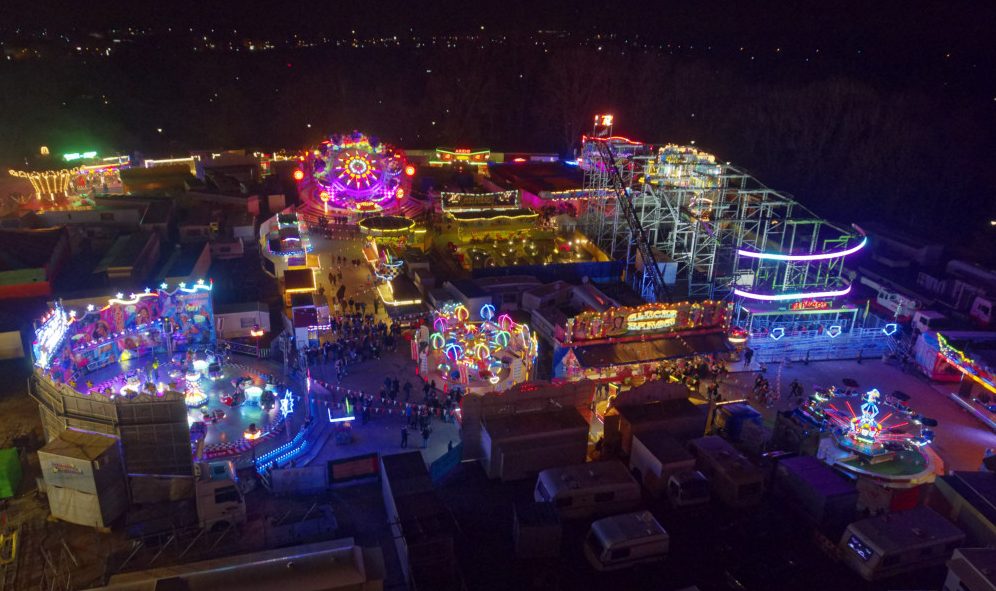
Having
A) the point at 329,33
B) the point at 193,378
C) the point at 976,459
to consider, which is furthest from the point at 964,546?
the point at 329,33

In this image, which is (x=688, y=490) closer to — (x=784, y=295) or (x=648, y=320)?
(x=648, y=320)

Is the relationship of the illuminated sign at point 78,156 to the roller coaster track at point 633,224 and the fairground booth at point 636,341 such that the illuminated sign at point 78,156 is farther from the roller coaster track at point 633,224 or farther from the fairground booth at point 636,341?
the fairground booth at point 636,341

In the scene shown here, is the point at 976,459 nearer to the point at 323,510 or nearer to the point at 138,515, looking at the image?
the point at 323,510

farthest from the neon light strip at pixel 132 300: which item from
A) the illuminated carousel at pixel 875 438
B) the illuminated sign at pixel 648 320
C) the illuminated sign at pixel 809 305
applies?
the illuminated sign at pixel 809 305

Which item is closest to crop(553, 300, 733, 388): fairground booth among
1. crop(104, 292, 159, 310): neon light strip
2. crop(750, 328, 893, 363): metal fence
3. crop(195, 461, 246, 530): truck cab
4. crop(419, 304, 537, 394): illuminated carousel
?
crop(419, 304, 537, 394): illuminated carousel

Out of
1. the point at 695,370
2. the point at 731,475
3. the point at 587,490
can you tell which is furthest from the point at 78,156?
the point at 731,475
